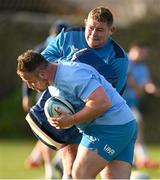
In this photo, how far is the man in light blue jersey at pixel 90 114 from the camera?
7488mm

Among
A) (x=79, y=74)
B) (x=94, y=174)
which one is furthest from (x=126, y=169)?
(x=79, y=74)

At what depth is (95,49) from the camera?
8406 mm

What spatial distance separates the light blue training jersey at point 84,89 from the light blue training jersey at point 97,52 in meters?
0.56

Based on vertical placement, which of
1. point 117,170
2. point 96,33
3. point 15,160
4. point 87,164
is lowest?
point 15,160

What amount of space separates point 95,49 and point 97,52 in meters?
0.04

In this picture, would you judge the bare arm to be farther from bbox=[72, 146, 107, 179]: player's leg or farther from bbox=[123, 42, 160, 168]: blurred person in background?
bbox=[123, 42, 160, 168]: blurred person in background

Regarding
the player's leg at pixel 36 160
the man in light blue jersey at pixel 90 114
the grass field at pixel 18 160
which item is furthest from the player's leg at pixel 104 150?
the player's leg at pixel 36 160

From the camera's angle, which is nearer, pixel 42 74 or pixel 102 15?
pixel 42 74

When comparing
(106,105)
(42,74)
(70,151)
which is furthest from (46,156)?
(42,74)

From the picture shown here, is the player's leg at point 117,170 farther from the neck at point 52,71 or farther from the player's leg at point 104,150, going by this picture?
the neck at point 52,71

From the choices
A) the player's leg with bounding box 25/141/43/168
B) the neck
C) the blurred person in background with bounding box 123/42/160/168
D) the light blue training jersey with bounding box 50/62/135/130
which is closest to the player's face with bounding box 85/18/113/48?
the light blue training jersey with bounding box 50/62/135/130

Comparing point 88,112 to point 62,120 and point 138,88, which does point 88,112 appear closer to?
point 62,120

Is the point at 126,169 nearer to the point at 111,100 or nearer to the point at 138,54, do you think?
the point at 111,100

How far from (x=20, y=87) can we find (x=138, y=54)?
6129mm
